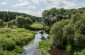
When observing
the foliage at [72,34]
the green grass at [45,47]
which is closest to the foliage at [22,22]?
the green grass at [45,47]

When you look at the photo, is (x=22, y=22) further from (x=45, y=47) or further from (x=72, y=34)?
(x=72, y=34)

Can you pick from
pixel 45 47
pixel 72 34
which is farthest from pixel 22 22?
pixel 72 34

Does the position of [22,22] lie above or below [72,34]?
below

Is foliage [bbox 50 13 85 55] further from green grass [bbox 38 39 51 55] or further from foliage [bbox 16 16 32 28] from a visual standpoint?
foliage [bbox 16 16 32 28]

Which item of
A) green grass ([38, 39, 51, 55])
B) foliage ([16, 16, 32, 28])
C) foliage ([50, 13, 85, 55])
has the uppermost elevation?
foliage ([50, 13, 85, 55])

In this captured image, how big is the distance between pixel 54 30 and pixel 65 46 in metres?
6.92

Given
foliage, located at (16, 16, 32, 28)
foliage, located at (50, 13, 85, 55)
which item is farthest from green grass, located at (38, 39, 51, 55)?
foliage, located at (16, 16, 32, 28)

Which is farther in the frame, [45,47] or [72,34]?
[45,47]

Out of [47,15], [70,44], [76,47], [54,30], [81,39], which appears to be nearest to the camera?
[81,39]

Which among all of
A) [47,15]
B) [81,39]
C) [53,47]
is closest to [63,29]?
[53,47]

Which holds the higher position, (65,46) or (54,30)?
(54,30)

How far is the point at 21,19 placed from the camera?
467 feet

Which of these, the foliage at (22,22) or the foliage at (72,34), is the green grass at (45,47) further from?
the foliage at (22,22)

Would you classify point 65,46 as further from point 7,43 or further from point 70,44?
point 7,43
